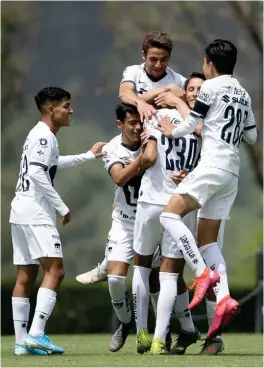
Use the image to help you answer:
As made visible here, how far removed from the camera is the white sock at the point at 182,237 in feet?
29.7

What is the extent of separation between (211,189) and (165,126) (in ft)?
2.41

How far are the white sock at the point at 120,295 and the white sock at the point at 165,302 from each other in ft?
2.30

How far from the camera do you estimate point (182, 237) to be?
29.7 ft

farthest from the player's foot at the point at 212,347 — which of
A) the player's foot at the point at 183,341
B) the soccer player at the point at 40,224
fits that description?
the soccer player at the point at 40,224

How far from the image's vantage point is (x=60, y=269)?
9.88 m

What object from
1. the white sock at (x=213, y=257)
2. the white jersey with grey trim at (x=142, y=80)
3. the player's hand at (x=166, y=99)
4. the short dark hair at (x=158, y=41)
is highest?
the short dark hair at (x=158, y=41)

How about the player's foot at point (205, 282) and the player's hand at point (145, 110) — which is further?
the player's hand at point (145, 110)

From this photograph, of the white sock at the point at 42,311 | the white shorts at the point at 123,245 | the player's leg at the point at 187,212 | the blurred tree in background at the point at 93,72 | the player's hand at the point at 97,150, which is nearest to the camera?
the player's leg at the point at 187,212

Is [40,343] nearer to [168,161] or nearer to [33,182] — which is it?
[33,182]

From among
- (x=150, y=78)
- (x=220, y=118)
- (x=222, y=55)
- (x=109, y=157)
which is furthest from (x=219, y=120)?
(x=109, y=157)

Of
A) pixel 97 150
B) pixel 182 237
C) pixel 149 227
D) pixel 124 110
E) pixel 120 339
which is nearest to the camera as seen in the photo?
pixel 182 237

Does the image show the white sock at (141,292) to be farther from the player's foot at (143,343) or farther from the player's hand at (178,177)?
the player's hand at (178,177)

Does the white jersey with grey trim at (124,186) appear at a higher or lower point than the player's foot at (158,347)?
higher

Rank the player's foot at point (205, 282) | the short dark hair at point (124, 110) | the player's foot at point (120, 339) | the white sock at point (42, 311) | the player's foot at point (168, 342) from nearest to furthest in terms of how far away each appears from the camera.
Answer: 1. the player's foot at point (205, 282)
2. the white sock at point (42, 311)
3. the player's foot at point (168, 342)
4. the short dark hair at point (124, 110)
5. the player's foot at point (120, 339)
